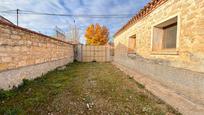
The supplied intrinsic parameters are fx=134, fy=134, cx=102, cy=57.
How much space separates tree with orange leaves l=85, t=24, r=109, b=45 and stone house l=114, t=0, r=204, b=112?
20.6 metres

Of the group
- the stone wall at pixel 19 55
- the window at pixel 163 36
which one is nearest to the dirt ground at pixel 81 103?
the stone wall at pixel 19 55

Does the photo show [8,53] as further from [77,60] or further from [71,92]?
[77,60]

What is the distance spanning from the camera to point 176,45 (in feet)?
14.0

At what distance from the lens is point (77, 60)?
1558 centimetres

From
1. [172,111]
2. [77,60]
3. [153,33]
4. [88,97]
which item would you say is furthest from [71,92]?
[77,60]

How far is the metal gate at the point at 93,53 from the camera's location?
15625 mm

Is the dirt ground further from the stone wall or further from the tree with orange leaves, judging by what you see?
the tree with orange leaves

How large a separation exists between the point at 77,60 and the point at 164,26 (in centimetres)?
1148

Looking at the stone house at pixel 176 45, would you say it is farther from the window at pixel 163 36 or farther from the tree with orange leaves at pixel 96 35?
the tree with orange leaves at pixel 96 35

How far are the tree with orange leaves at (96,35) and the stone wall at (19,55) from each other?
21169 mm

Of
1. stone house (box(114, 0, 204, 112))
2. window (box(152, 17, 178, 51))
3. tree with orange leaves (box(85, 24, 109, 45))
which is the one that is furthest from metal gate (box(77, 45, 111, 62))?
tree with orange leaves (box(85, 24, 109, 45))

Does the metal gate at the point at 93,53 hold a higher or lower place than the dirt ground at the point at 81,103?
higher

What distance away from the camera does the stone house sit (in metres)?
3.33

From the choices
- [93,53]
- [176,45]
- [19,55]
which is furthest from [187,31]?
[93,53]
